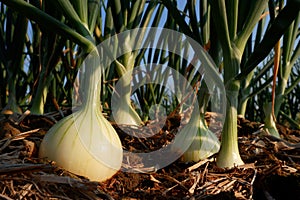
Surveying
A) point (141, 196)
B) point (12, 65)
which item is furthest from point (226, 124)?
point (12, 65)

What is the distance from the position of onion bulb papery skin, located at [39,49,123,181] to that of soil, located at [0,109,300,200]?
0.05 ft

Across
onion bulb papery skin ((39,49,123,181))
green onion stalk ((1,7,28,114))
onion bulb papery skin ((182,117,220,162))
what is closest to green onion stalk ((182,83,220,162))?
onion bulb papery skin ((182,117,220,162))

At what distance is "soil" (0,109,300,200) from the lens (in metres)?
0.48

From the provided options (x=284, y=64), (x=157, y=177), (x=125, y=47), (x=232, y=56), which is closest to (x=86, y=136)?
(x=157, y=177)

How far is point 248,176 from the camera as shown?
0.61m

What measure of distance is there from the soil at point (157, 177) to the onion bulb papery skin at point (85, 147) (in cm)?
1

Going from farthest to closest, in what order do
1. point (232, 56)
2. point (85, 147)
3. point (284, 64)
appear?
point (284, 64) → point (232, 56) → point (85, 147)

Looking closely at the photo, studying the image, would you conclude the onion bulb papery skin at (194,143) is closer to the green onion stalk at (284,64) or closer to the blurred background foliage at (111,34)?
the blurred background foliage at (111,34)

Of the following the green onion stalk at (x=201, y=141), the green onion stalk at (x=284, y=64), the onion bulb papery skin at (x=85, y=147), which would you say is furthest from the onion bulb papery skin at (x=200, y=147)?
the green onion stalk at (x=284, y=64)

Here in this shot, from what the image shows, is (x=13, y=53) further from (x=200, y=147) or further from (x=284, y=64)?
(x=284, y=64)

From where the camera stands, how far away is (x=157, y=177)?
0.62 metres

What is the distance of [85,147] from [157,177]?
14 centimetres

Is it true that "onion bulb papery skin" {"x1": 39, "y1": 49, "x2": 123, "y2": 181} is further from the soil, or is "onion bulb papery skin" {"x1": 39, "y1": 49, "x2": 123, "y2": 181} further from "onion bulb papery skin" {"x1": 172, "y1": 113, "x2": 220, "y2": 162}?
"onion bulb papery skin" {"x1": 172, "y1": 113, "x2": 220, "y2": 162}

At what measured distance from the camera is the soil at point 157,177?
0.48 metres
